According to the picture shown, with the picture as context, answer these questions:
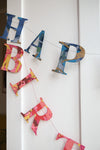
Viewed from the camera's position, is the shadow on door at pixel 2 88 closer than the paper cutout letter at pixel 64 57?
No

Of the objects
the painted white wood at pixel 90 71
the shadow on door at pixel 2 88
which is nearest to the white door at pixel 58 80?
the painted white wood at pixel 90 71

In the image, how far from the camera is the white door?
791mm

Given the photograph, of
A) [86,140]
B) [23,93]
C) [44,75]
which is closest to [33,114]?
[23,93]

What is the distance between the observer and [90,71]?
Answer: 2.62 feet

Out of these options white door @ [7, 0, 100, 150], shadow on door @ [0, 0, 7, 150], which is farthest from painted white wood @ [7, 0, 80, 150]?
shadow on door @ [0, 0, 7, 150]

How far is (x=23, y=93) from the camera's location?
91 cm

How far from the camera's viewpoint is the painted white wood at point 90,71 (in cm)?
79

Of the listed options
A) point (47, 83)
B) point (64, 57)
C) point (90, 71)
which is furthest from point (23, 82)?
point (90, 71)

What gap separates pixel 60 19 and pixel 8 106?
0.77 metres

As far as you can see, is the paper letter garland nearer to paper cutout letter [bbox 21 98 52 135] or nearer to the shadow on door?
paper cutout letter [bbox 21 98 52 135]

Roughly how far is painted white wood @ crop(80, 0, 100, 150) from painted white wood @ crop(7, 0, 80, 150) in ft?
0.17

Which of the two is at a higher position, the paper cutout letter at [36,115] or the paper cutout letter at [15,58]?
the paper cutout letter at [15,58]

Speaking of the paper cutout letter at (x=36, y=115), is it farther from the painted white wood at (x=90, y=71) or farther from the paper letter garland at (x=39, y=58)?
the painted white wood at (x=90, y=71)

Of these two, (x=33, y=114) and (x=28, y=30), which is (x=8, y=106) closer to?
(x=33, y=114)
